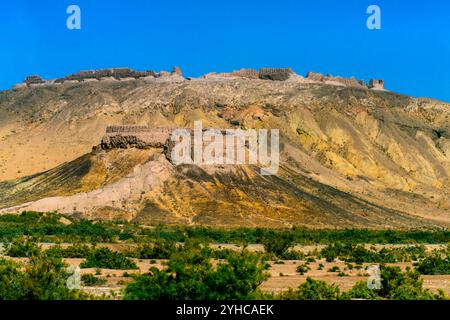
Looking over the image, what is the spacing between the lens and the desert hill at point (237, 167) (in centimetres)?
6066

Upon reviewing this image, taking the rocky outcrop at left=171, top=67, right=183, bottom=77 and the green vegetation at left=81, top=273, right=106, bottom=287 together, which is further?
the rocky outcrop at left=171, top=67, right=183, bottom=77

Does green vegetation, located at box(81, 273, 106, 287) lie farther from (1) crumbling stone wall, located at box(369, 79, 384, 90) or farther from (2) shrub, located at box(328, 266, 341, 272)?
(1) crumbling stone wall, located at box(369, 79, 384, 90)

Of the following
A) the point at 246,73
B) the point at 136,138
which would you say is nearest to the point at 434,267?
the point at 136,138

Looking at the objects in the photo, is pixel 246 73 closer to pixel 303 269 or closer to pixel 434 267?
pixel 303 269

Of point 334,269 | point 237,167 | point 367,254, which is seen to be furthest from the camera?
point 237,167

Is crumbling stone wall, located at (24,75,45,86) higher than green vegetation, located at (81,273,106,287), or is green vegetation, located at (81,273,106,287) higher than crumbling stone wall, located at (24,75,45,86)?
crumbling stone wall, located at (24,75,45,86)

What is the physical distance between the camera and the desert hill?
199 ft

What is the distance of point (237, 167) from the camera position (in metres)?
66.0

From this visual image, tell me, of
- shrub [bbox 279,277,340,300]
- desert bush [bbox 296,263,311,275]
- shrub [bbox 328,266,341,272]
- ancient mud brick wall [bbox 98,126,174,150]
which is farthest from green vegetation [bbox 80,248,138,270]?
ancient mud brick wall [bbox 98,126,174,150]

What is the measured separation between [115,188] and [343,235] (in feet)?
58.3

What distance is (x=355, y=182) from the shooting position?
274 ft

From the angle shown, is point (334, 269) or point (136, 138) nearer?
point (334, 269)

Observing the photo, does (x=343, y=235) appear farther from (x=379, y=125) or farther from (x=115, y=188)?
(x=379, y=125)

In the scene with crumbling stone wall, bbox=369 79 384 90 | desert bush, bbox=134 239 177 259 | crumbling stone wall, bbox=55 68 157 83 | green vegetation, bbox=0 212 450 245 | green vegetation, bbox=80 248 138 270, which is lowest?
green vegetation, bbox=80 248 138 270
